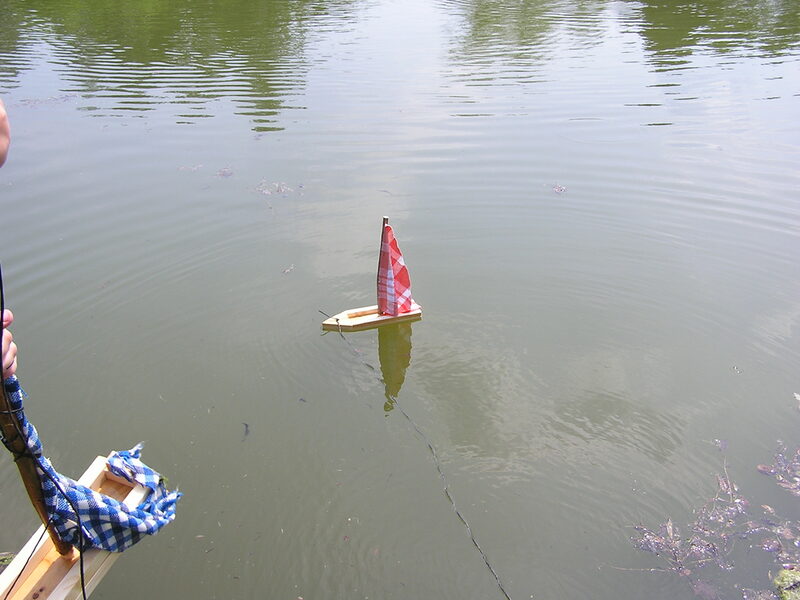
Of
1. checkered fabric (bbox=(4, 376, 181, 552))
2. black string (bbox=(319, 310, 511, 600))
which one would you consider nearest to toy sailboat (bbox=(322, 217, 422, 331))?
black string (bbox=(319, 310, 511, 600))

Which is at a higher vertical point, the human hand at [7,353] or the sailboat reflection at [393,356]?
the human hand at [7,353]

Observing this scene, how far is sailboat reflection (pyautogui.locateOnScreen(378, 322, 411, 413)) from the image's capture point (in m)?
5.50

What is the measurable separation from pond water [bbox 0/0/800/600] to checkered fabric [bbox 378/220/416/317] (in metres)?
0.32

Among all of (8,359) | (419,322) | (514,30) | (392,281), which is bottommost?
(419,322)

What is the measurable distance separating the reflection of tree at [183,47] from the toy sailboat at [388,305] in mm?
6573

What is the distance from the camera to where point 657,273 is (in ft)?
22.8

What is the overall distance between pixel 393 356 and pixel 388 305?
0.46 metres

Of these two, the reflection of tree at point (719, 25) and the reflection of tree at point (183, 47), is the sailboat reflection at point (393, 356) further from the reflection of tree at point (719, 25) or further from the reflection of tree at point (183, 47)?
the reflection of tree at point (719, 25)

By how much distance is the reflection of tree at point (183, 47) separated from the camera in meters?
13.0

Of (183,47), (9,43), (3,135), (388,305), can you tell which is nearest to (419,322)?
(388,305)

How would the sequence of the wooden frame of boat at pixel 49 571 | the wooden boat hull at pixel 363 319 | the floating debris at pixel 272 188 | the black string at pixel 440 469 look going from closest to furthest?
the wooden frame of boat at pixel 49 571
the black string at pixel 440 469
the wooden boat hull at pixel 363 319
the floating debris at pixel 272 188

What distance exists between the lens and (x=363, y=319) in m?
6.01

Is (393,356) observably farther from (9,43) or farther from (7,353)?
(9,43)

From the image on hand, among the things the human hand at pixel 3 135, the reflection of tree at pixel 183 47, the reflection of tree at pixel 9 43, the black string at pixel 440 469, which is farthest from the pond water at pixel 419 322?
the human hand at pixel 3 135
